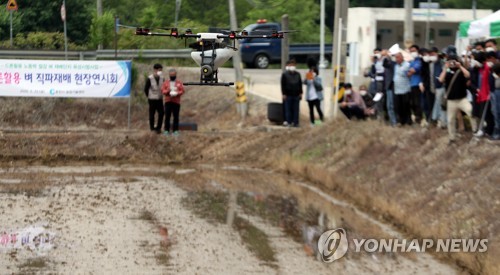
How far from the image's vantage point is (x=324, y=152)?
25453 millimetres

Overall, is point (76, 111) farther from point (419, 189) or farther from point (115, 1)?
point (115, 1)

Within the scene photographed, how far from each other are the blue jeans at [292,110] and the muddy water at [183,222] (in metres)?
3.67

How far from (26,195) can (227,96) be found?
16.0m

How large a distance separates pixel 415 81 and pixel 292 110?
7755mm

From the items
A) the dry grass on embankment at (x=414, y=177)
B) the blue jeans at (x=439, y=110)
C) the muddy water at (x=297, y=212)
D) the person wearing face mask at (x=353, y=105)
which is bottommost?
the muddy water at (x=297, y=212)

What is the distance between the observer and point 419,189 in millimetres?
18844

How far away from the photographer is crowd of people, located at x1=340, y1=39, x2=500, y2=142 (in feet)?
63.5

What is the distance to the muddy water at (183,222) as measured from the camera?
14641mm

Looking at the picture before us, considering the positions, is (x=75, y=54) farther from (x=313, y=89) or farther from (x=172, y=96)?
(x=313, y=89)

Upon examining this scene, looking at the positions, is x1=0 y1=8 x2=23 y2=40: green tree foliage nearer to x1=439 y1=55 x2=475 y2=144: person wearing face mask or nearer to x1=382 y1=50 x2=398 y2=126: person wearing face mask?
x1=382 y1=50 x2=398 y2=126: person wearing face mask

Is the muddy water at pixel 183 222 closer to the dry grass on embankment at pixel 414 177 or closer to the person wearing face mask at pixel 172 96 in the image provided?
the dry grass on embankment at pixel 414 177

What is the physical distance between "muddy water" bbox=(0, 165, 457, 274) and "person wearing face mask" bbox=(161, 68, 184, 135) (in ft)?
8.78

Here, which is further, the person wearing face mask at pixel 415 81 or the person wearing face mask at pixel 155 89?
the person wearing face mask at pixel 155 89

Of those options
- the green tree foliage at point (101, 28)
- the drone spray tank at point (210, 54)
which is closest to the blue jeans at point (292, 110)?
the drone spray tank at point (210, 54)
